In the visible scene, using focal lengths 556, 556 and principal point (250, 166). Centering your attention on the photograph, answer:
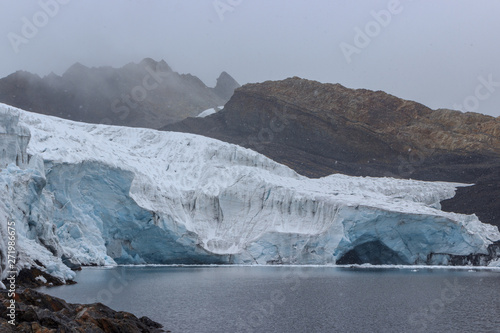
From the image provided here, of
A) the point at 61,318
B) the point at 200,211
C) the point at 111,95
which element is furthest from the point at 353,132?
the point at 61,318

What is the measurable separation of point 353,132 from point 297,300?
7097 centimetres

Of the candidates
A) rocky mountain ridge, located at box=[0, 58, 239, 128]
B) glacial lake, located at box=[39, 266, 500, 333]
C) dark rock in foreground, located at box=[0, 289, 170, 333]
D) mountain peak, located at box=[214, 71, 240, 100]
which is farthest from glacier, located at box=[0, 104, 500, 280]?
mountain peak, located at box=[214, 71, 240, 100]

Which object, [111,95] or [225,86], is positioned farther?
[225,86]

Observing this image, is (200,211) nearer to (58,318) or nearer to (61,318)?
(61,318)

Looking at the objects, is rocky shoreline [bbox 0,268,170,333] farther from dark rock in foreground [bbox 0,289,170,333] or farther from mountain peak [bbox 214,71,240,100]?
mountain peak [bbox 214,71,240,100]

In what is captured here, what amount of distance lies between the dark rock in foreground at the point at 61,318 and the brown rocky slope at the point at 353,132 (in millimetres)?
62444

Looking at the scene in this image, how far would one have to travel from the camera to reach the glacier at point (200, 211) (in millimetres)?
34594

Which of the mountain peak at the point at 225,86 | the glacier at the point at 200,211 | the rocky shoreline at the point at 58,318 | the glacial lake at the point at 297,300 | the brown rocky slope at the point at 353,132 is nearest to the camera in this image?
the rocky shoreline at the point at 58,318

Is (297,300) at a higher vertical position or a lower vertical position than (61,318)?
lower

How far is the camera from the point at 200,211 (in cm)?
4403

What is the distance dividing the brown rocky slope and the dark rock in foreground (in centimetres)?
6244

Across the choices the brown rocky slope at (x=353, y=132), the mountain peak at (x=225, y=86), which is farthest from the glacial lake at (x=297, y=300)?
the mountain peak at (x=225, y=86)

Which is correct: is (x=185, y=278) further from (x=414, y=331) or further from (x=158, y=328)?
(x=414, y=331)

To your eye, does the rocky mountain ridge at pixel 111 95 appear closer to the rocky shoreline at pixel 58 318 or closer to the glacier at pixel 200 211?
the glacier at pixel 200 211
